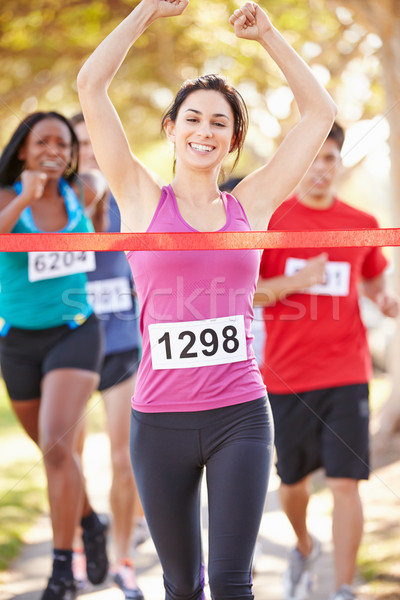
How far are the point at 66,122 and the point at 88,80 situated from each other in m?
1.50

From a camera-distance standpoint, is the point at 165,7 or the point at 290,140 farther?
the point at 290,140

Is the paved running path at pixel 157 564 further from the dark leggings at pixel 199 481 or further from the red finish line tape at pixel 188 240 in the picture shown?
the red finish line tape at pixel 188 240

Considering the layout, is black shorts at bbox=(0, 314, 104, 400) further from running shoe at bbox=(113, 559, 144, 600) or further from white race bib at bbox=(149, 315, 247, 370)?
white race bib at bbox=(149, 315, 247, 370)

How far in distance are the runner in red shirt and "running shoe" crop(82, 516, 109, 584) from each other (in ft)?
2.90

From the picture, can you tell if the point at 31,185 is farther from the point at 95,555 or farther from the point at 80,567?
the point at 80,567

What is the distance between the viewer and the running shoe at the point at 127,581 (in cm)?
389

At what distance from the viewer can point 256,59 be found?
1120 centimetres

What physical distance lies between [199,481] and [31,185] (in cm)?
155

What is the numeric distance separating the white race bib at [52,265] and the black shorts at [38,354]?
25 cm

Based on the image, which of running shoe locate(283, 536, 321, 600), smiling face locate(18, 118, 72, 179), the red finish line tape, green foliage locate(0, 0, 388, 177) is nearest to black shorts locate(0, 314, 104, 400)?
smiling face locate(18, 118, 72, 179)

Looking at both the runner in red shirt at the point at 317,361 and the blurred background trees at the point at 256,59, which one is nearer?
the runner in red shirt at the point at 317,361

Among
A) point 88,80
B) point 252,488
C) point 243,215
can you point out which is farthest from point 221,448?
point 88,80

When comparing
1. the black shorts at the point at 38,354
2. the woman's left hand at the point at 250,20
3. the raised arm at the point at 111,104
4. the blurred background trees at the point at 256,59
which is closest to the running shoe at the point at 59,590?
the black shorts at the point at 38,354

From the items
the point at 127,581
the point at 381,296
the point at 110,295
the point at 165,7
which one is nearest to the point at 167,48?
the point at 110,295
